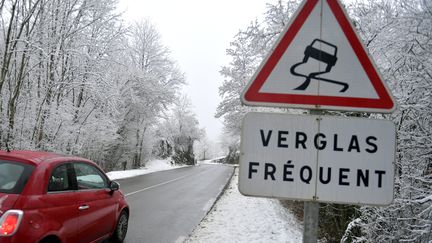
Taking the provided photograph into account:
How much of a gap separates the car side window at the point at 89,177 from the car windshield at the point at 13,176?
1033 mm

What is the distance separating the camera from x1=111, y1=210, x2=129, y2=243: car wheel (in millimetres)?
7273

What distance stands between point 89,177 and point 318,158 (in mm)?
4916

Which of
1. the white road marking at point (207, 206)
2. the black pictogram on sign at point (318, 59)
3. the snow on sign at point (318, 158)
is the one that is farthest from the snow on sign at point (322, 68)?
the white road marking at point (207, 206)

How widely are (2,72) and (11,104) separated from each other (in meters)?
1.42

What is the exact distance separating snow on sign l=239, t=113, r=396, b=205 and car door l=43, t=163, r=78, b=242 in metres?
3.33

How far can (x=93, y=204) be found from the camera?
19.9 feet

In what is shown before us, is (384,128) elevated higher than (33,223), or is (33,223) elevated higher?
(384,128)

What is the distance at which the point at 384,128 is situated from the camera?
90.7 inches

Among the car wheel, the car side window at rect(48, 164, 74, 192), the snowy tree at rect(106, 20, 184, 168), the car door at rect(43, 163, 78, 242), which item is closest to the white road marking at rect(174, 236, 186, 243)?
the car wheel

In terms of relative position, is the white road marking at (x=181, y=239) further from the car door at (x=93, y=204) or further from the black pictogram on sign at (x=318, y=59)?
the black pictogram on sign at (x=318, y=59)

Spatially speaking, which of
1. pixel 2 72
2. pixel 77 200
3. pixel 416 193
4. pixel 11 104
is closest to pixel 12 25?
pixel 2 72

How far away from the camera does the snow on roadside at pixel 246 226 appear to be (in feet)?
25.9

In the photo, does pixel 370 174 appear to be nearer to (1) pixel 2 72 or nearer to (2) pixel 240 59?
(1) pixel 2 72

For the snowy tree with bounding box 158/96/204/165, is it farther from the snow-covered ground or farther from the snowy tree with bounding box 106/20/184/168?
the snow-covered ground
